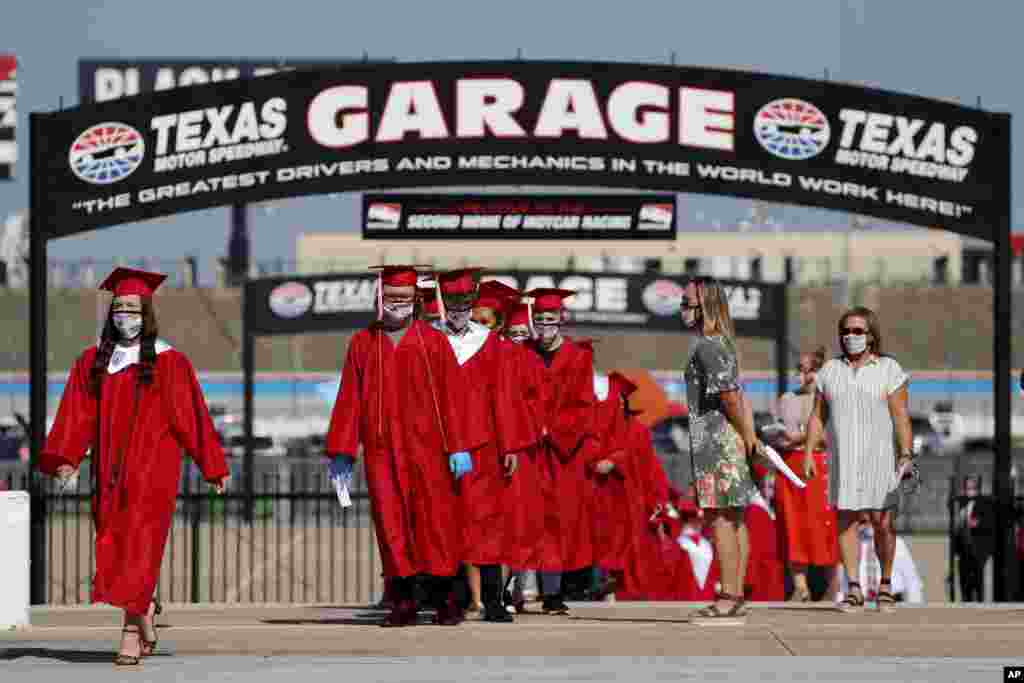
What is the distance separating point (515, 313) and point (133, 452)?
3598 mm

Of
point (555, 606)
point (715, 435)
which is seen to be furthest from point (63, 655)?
point (715, 435)

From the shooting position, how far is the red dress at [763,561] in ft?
62.4

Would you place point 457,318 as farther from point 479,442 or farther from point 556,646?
point 556,646

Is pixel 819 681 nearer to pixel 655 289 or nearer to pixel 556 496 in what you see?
pixel 556 496

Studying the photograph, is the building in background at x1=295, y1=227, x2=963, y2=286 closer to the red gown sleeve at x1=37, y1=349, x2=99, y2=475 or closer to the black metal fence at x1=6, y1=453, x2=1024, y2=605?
the black metal fence at x1=6, y1=453, x2=1024, y2=605

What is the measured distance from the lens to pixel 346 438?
12.5 m

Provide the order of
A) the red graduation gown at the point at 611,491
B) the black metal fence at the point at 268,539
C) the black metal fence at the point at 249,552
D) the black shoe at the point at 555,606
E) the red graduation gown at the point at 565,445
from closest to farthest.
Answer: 1. the black shoe at the point at 555,606
2. the red graduation gown at the point at 565,445
3. the red graduation gown at the point at 611,491
4. the black metal fence at the point at 249,552
5. the black metal fence at the point at 268,539

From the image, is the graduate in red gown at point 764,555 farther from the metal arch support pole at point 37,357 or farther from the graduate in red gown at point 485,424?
the graduate in red gown at point 485,424

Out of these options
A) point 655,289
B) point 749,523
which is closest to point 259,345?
point 655,289

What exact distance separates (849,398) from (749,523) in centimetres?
566

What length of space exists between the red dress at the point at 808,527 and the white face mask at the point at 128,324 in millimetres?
7795

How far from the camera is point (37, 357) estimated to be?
17.2 metres

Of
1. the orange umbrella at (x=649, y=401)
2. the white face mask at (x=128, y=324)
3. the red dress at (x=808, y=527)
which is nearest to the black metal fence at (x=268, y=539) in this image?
the red dress at (x=808, y=527)

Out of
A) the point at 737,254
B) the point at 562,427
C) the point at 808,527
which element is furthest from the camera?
the point at 737,254
